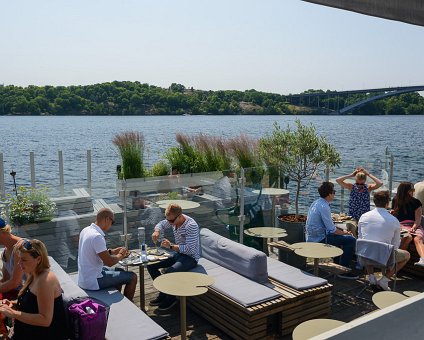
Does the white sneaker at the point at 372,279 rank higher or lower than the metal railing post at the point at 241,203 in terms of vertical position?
lower

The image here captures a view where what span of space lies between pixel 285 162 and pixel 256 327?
167 inches

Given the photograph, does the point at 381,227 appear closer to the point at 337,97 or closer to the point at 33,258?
the point at 33,258

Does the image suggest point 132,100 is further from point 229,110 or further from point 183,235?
point 183,235

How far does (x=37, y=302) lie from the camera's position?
3.08 m

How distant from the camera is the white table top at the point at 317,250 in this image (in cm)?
484

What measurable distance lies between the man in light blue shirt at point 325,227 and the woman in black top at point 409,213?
704 millimetres

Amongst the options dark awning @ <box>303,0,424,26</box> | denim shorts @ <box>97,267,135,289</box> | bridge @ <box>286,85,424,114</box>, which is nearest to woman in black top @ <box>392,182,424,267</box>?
denim shorts @ <box>97,267,135,289</box>

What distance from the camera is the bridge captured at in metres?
45.9

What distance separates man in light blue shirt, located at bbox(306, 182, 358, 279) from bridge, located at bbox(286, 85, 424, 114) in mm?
38456

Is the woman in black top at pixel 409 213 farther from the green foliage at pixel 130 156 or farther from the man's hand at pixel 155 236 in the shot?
the green foliage at pixel 130 156

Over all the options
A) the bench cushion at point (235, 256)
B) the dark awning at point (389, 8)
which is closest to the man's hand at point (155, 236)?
the bench cushion at point (235, 256)

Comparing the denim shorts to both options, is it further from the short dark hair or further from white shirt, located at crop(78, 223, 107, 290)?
the short dark hair

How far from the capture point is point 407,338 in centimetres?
123

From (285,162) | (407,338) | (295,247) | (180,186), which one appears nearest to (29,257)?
(407,338)
